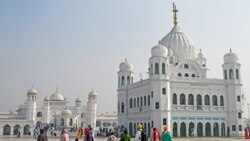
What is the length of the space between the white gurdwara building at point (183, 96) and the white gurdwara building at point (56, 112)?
85.0ft

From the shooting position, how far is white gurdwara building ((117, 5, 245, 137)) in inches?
1574

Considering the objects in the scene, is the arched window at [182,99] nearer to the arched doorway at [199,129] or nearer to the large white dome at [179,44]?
the arched doorway at [199,129]

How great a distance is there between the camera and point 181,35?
1896 inches

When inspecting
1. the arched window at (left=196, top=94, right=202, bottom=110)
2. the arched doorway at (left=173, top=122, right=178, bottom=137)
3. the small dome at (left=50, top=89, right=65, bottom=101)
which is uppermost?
the small dome at (left=50, top=89, right=65, bottom=101)

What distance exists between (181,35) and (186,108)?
37.5 feet

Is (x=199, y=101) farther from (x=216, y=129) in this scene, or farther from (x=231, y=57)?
(x=231, y=57)

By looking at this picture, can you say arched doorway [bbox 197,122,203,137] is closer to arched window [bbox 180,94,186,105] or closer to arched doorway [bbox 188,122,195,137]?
arched doorway [bbox 188,122,195,137]

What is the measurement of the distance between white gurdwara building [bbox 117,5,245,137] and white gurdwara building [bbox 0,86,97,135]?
25.9m

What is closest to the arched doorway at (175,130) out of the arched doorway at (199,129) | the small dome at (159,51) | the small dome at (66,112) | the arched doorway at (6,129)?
the arched doorway at (199,129)

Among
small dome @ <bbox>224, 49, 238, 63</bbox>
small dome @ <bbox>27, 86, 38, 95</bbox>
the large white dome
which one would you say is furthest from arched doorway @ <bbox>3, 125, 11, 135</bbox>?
small dome @ <bbox>224, 49, 238, 63</bbox>

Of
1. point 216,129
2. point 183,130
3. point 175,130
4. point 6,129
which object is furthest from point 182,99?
point 6,129

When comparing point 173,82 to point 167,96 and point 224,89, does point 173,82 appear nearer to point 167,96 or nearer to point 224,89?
point 167,96

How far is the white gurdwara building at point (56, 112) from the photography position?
70.7m

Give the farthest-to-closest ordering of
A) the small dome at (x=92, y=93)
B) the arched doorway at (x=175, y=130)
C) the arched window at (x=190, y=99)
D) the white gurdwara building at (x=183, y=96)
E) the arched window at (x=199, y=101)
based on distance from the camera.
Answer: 1. the small dome at (x=92, y=93)
2. the arched window at (x=199, y=101)
3. the arched window at (x=190, y=99)
4. the arched doorway at (x=175, y=130)
5. the white gurdwara building at (x=183, y=96)
